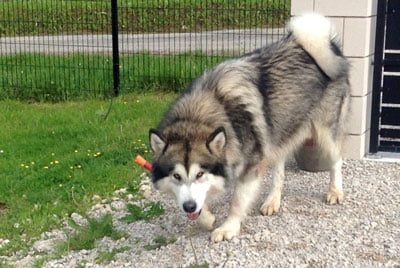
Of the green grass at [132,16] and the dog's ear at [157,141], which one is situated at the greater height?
the green grass at [132,16]

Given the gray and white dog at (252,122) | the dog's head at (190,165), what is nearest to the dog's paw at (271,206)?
the gray and white dog at (252,122)

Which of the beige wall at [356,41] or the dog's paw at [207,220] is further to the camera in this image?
the beige wall at [356,41]

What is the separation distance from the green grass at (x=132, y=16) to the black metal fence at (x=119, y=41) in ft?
0.05

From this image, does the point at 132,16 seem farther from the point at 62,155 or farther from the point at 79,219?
the point at 79,219

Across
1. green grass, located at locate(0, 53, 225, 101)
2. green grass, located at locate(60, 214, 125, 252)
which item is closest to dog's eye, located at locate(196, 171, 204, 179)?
green grass, located at locate(60, 214, 125, 252)

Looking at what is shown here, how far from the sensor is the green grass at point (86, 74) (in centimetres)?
955

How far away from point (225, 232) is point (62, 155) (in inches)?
106

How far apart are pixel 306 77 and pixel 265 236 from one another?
1.23 meters

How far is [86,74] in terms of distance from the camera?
10117mm

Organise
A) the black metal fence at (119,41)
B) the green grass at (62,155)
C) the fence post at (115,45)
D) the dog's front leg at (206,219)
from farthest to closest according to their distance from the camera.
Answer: the black metal fence at (119,41) → the fence post at (115,45) → the green grass at (62,155) → the dog's front leg at (206,219)

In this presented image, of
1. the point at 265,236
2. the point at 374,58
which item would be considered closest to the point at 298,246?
the point at 265,236

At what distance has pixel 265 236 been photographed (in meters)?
4.63

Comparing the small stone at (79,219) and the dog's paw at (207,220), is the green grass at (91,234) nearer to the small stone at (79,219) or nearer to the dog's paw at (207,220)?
the small stone at (79,219)

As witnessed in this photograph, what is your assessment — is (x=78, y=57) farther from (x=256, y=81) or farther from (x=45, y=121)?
(x=256, y=81)
